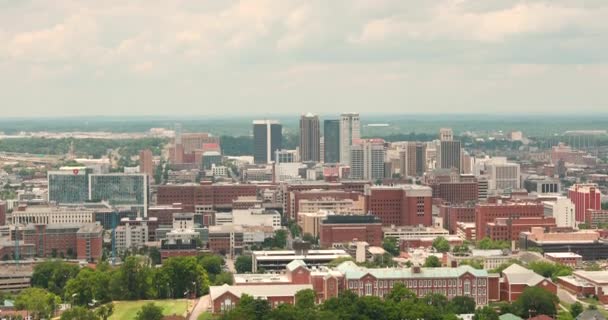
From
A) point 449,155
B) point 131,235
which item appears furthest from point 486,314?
point 449,155

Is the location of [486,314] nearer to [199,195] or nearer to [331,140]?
[199,195]

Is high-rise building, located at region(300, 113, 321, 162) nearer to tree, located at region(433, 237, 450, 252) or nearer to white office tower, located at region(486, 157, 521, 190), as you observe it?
white office tower, located at region(486, 157, 521, 190)

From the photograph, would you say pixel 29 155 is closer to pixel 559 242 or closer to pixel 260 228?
pixel 260 228

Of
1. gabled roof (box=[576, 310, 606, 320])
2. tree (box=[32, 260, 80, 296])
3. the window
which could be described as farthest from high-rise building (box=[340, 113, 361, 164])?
gabled roof (box=[576, 310, 606, 320])

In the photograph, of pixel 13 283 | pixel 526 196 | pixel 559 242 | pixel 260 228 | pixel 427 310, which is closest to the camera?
pixel 427 310

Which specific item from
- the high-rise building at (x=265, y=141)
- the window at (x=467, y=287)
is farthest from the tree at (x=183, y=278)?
the high-rise building at (x=265, y=141)

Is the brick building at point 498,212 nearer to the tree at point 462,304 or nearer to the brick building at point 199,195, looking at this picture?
the brick building at point 199,195

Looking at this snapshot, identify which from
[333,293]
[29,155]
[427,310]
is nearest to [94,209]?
[333,293]

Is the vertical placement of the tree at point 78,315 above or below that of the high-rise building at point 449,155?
below
